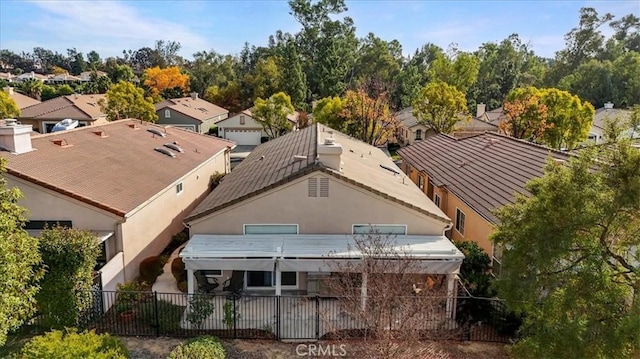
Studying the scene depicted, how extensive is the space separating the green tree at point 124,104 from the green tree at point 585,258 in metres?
51.4

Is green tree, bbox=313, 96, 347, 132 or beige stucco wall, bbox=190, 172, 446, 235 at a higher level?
green tree, bbox=313, 96, 347, 132

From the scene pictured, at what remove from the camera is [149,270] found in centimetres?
1884

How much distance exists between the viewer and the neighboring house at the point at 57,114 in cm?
5612

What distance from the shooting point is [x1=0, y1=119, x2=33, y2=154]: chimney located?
61.6 ft

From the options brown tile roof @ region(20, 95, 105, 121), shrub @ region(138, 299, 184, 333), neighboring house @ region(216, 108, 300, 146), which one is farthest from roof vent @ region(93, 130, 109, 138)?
neighboring house @ region(216, 108, 300, 146)

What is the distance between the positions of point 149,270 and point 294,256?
7.56 metres

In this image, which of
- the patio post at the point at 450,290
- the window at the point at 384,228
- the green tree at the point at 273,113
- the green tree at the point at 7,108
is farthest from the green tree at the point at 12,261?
the green tree at the point at 7,108

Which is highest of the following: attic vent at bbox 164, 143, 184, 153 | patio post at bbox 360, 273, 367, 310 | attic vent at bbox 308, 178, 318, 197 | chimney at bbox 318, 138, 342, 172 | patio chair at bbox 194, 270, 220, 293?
chimney at bbox 318, 138, 342, 172

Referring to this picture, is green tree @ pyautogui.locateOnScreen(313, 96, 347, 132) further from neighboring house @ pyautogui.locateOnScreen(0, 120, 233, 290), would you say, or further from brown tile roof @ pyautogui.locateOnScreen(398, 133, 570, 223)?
neighboring house @ pyautogui.locateOnScreen(0, 120, 233, 290)

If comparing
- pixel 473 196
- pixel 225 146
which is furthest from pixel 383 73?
pixel 473 196

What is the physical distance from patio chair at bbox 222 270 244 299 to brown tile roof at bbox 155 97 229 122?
51.0 meters

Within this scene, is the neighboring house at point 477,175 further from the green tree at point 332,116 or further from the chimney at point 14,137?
the chimney at point 14,137

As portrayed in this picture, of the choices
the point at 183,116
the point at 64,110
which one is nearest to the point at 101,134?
the point at 64,110

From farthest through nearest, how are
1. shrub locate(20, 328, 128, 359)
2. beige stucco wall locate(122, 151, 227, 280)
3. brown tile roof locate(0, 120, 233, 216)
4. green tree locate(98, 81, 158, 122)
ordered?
green tree locate(98, 81, 158, 122), beige stucco wall locate(122, 151, 227, 280), brown tile roof locate(0, 120, 233, 216), shrub locate(20, 328, 128, 359)
